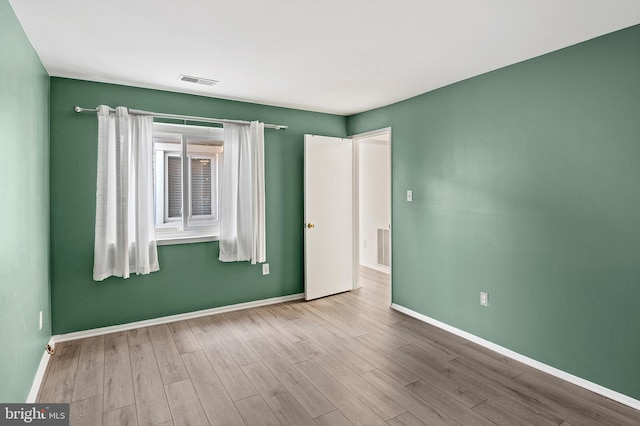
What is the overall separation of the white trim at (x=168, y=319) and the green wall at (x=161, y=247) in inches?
1.9

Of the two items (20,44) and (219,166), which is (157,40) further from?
(219,166)

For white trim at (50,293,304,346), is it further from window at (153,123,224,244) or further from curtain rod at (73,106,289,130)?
curtain rod at (73,106,289,130)

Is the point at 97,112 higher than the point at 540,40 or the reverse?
the reverse

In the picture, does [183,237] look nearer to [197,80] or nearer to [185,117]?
[185,117]

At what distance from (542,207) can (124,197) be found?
3646mm

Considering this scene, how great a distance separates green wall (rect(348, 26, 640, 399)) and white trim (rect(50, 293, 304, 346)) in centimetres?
175

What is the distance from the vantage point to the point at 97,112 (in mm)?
3217

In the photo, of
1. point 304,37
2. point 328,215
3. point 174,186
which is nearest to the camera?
point 304,37

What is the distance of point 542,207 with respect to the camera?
2.70m

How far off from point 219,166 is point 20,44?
2068mm

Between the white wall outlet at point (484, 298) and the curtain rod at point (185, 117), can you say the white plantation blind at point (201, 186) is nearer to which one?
the curtain rod at point (185, 117)

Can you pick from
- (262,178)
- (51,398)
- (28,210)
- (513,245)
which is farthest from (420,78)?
(51,398)

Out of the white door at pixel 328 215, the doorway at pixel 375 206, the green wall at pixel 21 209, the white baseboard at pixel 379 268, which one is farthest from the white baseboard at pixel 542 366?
the green wall at pixel 21 209

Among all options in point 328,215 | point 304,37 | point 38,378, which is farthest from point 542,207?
point 38,378
